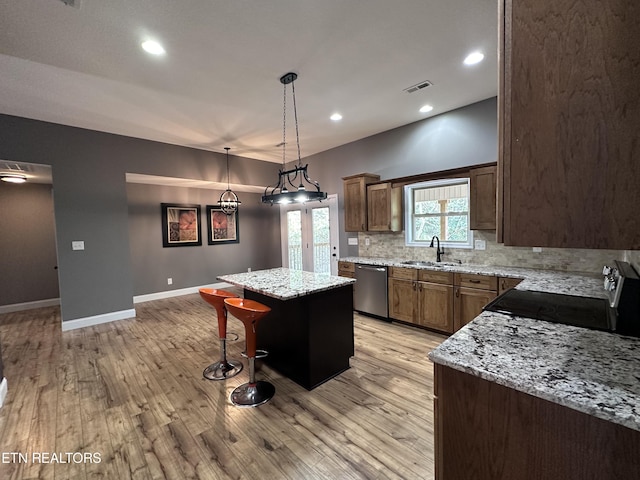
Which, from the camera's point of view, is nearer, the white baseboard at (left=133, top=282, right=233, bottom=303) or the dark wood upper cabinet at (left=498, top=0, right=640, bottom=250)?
the dark wood upper cabinet at (left=498, top=0, right=640, bottom=250)

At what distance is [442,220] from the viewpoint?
159 inches

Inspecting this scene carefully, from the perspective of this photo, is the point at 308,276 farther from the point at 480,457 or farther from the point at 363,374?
the point at 480,457

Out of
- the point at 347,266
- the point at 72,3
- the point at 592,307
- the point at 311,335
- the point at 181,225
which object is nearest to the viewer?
the point at 592,307

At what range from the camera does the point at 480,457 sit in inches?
39.4

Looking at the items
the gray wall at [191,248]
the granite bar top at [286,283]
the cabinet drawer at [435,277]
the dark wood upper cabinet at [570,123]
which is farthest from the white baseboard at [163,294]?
the dark wood upper cabinet at [570,123]

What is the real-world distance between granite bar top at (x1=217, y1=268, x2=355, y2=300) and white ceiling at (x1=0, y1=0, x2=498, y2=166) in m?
2.06

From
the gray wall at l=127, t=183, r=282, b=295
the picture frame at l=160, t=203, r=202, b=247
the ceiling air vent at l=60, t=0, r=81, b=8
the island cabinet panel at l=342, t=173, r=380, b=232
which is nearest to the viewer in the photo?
the ceiling air vent at l=60, t=0, r=81, b=8

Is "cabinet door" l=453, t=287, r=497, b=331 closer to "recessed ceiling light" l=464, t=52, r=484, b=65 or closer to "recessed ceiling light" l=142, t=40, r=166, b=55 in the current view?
"recessed ceiling light" l=464, t=52, r=484, b=65

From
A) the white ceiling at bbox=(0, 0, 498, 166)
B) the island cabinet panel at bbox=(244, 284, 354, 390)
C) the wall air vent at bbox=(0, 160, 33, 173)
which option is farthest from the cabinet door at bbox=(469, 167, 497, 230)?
the wall air vent at bbox=(0, 160, 33, 173)

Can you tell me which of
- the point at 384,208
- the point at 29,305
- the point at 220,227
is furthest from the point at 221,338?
the point at 29,305

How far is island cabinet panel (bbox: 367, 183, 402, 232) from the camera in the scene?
4266 millimetres

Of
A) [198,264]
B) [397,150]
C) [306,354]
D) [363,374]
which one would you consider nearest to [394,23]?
[397,150]

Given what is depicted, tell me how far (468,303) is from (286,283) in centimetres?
214

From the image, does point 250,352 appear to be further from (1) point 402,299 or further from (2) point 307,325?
(1) point 402,299
